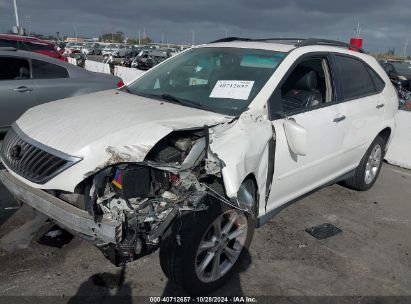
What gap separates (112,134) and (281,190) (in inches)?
62.9

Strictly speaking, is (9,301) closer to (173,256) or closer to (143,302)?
(143,302)

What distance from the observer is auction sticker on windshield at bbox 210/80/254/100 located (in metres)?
3.23

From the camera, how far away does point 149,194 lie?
8.46 feet

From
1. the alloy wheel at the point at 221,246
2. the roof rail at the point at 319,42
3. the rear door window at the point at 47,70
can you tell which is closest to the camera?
the alloy wheel at the point at 221,246

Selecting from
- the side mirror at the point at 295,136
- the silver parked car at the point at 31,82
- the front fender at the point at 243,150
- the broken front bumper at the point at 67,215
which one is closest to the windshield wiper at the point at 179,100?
the front fender at the point at 243,150

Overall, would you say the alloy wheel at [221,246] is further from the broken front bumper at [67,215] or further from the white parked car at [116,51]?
the white parked car at [116,51]

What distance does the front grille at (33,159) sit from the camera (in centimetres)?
252

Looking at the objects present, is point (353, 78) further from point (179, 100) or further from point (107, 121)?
point (107, 121)

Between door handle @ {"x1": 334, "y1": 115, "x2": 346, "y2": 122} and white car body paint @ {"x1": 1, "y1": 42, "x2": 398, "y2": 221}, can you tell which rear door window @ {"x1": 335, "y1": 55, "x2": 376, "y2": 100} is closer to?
white car body paint @ {"x1": 1, "y1": 42, "x2": 398, "y2": 221}

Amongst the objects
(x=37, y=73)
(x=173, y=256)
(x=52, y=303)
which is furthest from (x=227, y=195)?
(x=37, y=73)

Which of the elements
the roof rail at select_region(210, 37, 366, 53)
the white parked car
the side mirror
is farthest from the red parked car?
the white parked car

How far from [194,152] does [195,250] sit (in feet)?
2.19

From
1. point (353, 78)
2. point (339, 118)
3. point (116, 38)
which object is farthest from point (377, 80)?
point (116, 38)

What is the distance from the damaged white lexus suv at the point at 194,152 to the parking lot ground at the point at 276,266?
39 centimetres
